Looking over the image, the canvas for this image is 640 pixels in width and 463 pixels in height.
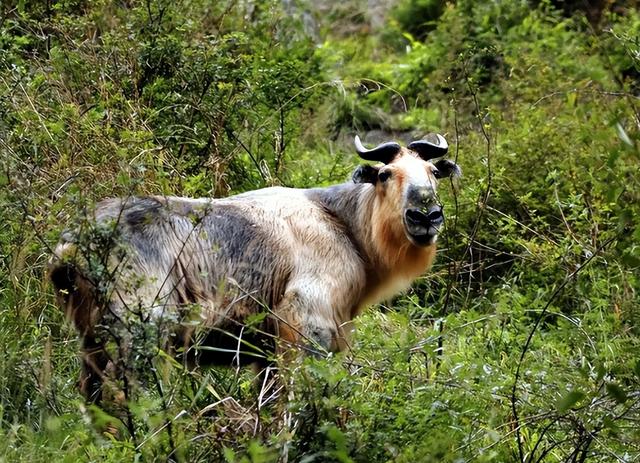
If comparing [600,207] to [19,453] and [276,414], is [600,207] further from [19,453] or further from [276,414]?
[19,453]

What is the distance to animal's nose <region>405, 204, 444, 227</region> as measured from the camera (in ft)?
23.0

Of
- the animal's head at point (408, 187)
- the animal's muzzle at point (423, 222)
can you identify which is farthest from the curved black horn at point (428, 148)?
the animal's muzzle at point (423, 222)

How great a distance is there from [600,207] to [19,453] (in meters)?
4.88

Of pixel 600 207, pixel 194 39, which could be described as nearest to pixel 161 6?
pixel 194 39

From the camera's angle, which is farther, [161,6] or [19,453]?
[161,6]

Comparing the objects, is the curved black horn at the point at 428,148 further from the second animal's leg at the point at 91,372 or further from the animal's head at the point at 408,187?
the second animal's leg at the point at 91,372

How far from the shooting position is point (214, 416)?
18.2 feet

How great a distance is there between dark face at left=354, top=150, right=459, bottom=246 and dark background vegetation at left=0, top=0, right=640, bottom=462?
1.14 feet

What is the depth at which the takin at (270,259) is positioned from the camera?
610 cm

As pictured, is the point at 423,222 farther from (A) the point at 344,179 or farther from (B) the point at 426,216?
(A) the point at 344,179

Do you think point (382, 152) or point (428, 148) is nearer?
point (382, 152)

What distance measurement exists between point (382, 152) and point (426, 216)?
56 centimetres

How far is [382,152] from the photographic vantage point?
7344mm

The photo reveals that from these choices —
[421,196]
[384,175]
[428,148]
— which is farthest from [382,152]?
[421,196]
